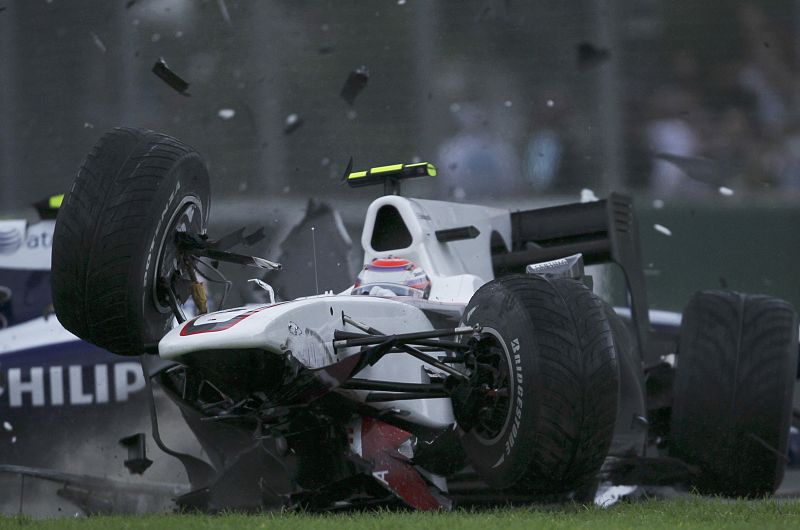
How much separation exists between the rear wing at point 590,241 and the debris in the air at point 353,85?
1.39m

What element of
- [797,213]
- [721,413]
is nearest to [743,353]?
[721,413]

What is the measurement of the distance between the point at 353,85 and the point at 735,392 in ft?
10.3

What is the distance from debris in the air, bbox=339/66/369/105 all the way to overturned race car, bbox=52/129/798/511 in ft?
3.71

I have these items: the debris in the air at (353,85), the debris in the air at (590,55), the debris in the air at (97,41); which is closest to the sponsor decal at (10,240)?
the debris in the air at (97,41)

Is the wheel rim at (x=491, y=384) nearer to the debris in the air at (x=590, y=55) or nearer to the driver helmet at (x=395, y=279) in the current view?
the driver helmet at (x=395, y=279)

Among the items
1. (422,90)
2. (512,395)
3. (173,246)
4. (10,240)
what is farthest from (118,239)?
(422,90)

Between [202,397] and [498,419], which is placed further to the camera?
[202,397]

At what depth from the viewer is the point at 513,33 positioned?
296 inches

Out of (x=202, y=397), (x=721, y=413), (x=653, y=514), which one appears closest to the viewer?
(x=653, y=514)

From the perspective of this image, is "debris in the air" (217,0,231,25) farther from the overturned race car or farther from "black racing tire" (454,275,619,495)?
"black racing tire" (454,275,619,495)

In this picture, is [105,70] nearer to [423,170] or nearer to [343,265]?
[343,265]

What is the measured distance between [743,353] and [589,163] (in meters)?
1.94

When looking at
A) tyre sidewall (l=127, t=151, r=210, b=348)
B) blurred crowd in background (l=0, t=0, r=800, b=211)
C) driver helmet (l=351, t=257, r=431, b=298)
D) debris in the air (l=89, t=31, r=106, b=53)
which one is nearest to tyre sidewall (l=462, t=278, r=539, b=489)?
driver helmet (l=351, t=257, r=431, b=298)

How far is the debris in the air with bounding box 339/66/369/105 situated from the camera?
752 centimetres
